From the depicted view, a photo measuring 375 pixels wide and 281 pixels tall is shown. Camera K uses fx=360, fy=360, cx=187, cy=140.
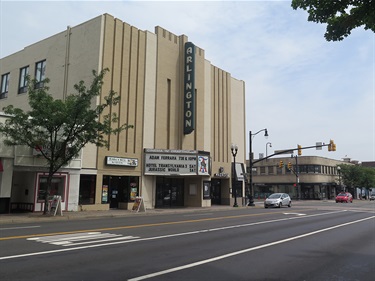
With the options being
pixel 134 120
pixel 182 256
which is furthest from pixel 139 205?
pixel 182 256

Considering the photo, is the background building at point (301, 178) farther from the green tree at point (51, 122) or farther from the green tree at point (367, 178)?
the green tree at point (51, 122)

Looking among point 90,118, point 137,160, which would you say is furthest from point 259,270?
point 137,160

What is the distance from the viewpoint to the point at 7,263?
7395 mm

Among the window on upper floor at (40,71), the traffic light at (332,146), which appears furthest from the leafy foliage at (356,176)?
the window on upper floor at (40,71)

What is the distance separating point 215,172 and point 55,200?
18.2 metres

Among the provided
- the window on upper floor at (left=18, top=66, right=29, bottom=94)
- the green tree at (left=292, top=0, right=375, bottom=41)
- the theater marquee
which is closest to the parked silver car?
the theater marquee

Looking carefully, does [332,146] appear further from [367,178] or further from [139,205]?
[367,178]

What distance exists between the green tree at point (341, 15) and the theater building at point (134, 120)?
17.5 metres

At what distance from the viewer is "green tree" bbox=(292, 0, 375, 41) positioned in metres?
7.45

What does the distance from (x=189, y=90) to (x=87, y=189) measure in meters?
12.6

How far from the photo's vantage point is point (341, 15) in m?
7.90

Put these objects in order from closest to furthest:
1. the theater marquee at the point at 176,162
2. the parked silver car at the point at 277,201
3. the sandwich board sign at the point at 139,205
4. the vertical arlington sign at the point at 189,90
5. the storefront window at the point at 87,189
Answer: the storefront window at the point at 87,189 < the sandwich board sign at the point at 139,205 < the theater marquee at the point at 176,162 < the vertical arlington sign at the point at 189,90 < the parked silver car at the point at 277,201

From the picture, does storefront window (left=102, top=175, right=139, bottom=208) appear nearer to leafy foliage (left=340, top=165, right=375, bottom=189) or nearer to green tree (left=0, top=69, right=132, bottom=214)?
green tree (left=0, top=69, right=132, bottom=214)

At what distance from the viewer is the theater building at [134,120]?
23.7 m
